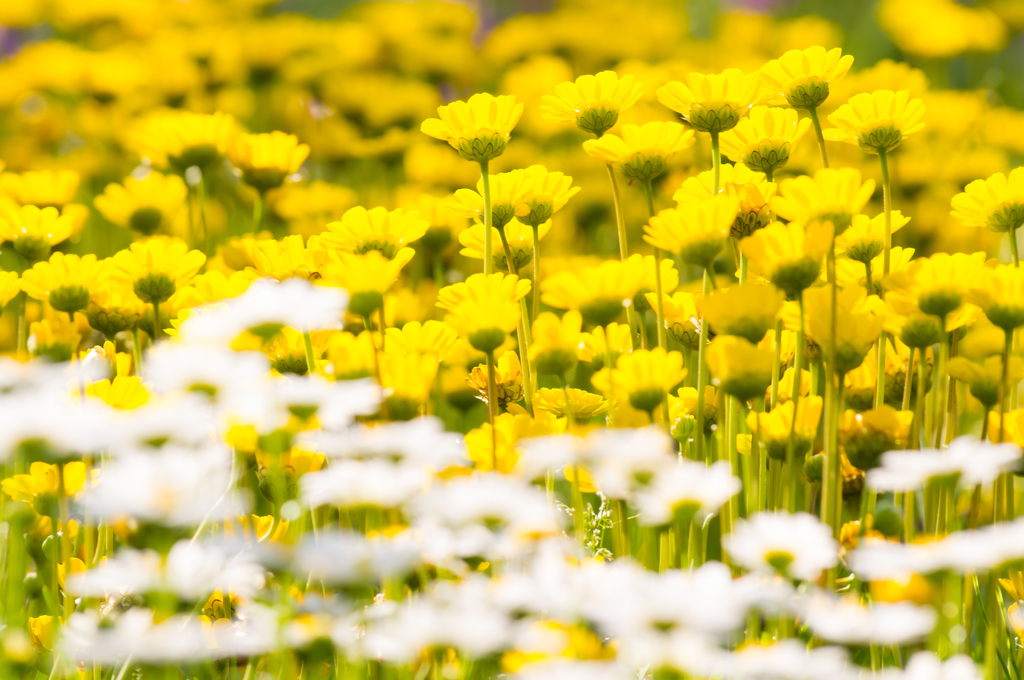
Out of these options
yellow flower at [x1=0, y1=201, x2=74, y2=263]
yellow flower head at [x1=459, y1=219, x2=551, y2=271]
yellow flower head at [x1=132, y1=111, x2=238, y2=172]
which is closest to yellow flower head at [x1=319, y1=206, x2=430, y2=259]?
yellow flower head at [x1=459, y1=219, x2=551, y2=271]

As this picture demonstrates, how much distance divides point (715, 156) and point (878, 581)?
518 millimetres

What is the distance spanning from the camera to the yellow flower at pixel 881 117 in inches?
47.0

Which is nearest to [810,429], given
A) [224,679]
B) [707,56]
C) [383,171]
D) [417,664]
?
[417,664]

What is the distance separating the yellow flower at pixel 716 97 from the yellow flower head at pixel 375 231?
0.32 metres

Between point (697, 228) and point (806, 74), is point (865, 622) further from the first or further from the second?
point (806, 74)

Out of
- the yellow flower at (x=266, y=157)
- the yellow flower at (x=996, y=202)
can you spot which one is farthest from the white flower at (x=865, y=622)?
the yellow flower at (x=266, y=157)

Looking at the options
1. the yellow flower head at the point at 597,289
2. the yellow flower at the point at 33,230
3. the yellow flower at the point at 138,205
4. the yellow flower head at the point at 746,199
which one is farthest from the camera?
the yellow flower at the point at 138,205

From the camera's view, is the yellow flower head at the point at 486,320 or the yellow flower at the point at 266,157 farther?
the yellow flower at the point at 266,157

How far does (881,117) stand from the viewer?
1199mm

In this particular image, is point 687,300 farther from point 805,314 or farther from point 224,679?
point 224,679

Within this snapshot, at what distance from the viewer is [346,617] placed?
739 mm

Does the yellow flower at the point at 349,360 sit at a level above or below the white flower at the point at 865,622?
above

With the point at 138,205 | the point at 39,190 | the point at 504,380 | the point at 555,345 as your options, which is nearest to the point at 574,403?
the point at 504,380

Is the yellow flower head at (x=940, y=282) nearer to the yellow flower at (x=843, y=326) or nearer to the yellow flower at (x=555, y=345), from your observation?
the yellow flower at (x=843, y=326)
